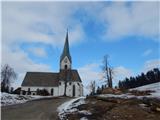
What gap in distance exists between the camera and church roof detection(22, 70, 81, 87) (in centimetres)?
7538

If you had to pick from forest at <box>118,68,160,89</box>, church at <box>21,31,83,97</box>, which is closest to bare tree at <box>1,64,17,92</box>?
church at <box>21,31,83,97</box>

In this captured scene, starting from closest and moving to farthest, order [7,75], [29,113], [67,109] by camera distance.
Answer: [29,113] → [67,109] → [7,75]

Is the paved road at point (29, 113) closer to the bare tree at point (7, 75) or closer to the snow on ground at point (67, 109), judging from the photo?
the snow on ground at point (67, 109)

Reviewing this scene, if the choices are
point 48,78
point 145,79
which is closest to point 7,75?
point 48,78

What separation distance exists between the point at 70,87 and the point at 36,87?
1088 cm

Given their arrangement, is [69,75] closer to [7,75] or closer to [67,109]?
[7,75]

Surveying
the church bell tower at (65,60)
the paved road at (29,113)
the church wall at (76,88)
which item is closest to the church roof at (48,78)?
the church wall at (76,88)

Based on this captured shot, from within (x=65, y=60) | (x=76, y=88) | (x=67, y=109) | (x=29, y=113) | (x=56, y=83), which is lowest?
(x=29, y=113)

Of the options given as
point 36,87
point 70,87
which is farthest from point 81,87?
point 36,87

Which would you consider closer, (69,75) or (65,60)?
(69,75)

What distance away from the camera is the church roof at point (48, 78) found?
2968 inches

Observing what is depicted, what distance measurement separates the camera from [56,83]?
2987 inches

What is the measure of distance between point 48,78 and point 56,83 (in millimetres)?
3652

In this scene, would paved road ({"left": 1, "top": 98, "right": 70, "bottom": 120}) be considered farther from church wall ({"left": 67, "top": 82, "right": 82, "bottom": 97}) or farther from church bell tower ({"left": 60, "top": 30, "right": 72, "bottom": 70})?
church bell tower ({"left": 60, "top": 30, "right": 72, "bottom": 70})
